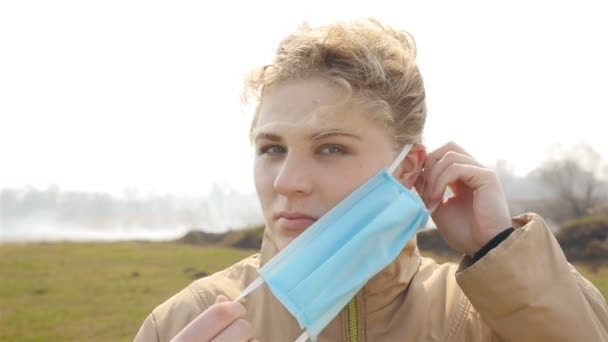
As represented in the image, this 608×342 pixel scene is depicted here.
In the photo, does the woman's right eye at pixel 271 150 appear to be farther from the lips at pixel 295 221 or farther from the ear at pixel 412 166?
the ear at pixel 412 166

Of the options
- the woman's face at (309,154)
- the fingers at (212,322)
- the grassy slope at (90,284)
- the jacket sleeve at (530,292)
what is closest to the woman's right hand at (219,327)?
the fingers at (212,322)

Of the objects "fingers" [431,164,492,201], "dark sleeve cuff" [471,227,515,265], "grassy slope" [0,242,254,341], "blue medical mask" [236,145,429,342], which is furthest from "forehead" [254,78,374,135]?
"grassy slope" [0,242,254,341]

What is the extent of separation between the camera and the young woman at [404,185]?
1742mm

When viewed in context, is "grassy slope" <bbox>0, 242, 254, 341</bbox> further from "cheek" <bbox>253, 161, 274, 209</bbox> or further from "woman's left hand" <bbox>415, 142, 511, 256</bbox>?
"woman's left hand" <bbox>415, 142, 511, 256</bbox>

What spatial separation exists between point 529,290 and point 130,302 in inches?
280

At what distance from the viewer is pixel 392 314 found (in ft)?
6.36

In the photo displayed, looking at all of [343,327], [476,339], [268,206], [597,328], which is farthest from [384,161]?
[597,328]

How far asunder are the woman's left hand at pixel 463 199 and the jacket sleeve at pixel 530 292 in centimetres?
12

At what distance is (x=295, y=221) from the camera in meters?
1.80

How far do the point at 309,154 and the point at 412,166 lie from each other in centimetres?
50

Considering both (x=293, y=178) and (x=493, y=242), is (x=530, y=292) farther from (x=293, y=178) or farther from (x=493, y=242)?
(x=293, y=178)

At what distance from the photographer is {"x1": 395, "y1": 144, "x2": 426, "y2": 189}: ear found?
2.06m

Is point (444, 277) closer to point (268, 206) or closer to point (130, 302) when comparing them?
point (268, 206)

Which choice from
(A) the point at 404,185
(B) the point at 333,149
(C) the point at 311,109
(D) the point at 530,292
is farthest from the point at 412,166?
(D) the point at 530,292
